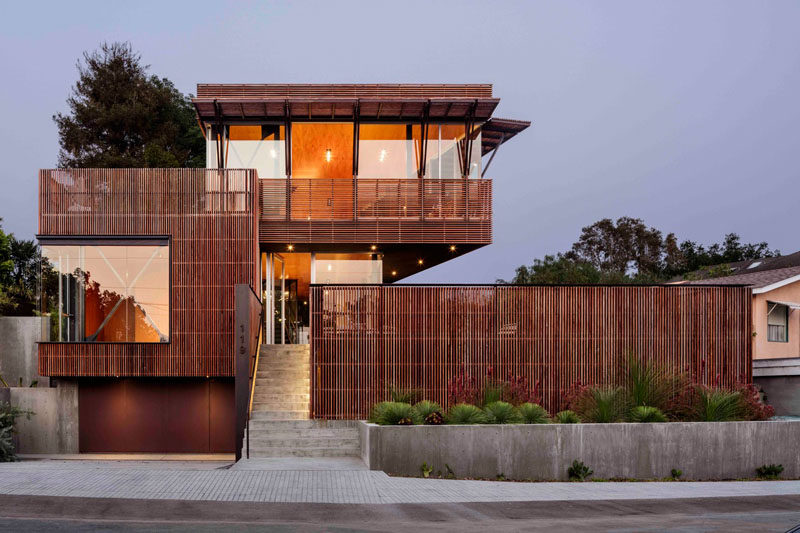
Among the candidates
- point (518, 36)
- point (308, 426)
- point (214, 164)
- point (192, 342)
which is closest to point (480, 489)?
point (308, 426)

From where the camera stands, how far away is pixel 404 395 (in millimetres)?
15992

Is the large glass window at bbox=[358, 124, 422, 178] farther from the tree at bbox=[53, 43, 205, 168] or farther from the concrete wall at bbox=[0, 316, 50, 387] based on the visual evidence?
the tree at bbox=[53, 43, 205, 168]

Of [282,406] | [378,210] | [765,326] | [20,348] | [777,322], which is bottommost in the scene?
[282,406]

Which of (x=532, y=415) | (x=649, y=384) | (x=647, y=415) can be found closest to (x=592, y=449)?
(x=532, y=415)

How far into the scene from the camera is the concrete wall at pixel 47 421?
18.4m

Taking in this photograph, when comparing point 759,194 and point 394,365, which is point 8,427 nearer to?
point 394,365

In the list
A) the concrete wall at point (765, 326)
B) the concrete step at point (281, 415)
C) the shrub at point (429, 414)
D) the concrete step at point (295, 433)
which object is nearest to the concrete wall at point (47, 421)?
the concrete step at point (281, 415)

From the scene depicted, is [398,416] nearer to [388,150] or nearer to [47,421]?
[388,150]

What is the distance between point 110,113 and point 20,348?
2215 cm

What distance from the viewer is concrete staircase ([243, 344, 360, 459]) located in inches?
596

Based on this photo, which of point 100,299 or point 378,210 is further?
point 378,210

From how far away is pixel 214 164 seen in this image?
2117 cm

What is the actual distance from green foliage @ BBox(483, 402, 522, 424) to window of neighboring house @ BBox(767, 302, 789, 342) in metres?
15.3

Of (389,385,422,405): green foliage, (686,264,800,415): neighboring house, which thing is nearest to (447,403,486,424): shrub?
(389,385,422,405): green foliage
